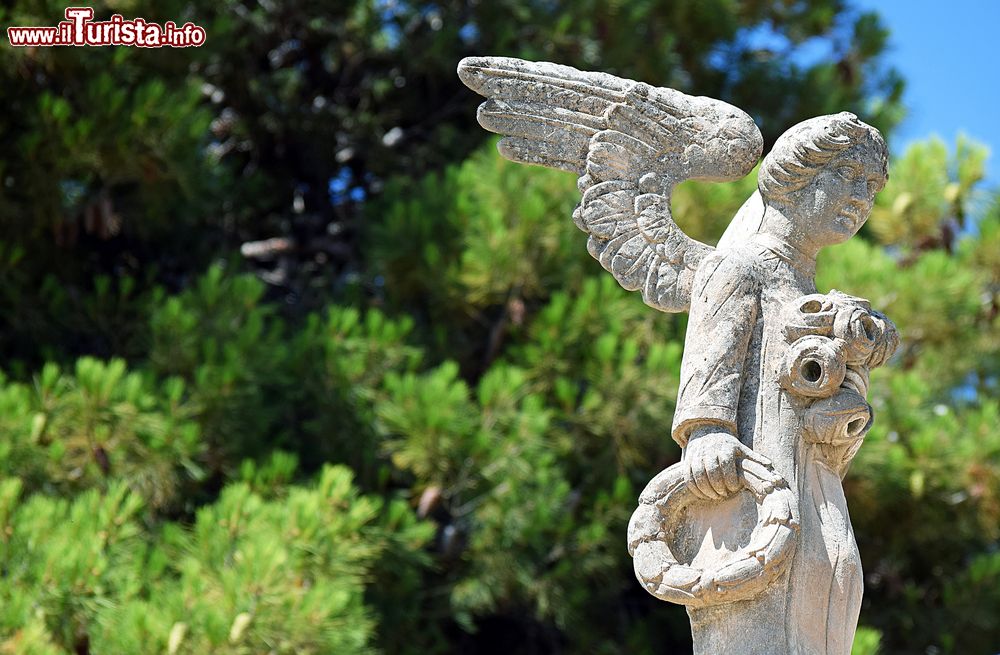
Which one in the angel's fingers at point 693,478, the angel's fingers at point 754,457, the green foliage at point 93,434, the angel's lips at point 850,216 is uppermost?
the angel's lips at point 850,216

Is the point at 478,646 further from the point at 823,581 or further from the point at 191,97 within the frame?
the point at 823,581

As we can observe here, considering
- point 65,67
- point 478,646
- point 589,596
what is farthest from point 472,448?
point 65,67

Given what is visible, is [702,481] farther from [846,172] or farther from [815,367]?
[846,172]

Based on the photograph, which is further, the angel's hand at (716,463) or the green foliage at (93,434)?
the green foliage at (93,434)

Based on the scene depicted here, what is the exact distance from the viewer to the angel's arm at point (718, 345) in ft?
11.5

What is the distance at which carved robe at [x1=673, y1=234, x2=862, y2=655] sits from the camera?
3402mm

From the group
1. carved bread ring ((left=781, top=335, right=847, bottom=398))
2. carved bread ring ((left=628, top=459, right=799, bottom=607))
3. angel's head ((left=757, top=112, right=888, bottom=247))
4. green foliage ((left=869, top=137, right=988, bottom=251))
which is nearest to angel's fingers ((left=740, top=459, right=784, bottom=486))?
carved bread ring ((left=628, top=459, right=799, bottom=607))

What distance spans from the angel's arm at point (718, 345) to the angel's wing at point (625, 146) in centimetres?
14

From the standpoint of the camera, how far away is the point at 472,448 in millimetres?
6773

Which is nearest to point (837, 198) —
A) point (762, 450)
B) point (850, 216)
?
point (850, 216)

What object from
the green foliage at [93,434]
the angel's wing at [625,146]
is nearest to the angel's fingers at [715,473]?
the angel's wing at [625,146]

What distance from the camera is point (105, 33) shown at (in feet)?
23.3

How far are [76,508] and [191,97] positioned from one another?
228 cm

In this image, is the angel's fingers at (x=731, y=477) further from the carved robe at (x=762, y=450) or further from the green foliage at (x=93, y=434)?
the green foliage at (x=93, y=434)
